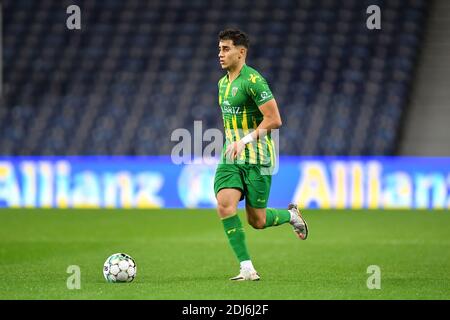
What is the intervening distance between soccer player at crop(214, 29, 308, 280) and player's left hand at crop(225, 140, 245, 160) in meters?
0.02

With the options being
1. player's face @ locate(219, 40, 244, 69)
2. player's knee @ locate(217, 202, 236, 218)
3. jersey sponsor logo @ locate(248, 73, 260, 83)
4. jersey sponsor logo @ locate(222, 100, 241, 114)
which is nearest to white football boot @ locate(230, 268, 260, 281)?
player's knee @ locate(217, 202, 236, 218)

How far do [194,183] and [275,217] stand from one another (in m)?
9.09

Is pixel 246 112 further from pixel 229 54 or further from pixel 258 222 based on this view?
pixel 258 222

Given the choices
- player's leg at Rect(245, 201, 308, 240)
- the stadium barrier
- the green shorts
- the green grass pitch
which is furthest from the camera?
the stadium barrier

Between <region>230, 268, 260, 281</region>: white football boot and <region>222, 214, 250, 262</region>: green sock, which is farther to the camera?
<region>222, 214, 250, 262</region>: green sock

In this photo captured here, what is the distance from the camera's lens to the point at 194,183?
57.6ft

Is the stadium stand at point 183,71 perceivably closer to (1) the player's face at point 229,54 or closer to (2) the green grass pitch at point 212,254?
(2) the green grass pitch at point 212,254

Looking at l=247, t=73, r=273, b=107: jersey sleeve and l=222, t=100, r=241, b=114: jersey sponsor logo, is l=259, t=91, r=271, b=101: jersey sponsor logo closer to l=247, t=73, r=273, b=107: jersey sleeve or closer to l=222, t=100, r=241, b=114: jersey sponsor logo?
l=247, t=73, r=273, b=107: jersey sleeve

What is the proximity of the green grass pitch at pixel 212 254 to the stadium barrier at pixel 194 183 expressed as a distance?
599 mm

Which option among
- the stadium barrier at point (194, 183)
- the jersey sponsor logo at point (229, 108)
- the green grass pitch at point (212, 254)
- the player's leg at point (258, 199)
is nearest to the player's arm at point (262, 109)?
the jersey sponsor logo at point (229, 108)

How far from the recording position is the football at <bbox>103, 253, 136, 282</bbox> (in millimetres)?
7898

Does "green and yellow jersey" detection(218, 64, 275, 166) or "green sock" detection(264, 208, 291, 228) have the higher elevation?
"green and yellow jersey" detection(218, 64, 275, 166)
